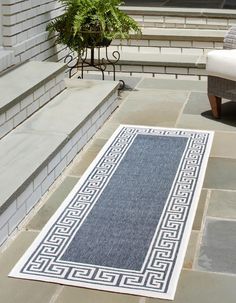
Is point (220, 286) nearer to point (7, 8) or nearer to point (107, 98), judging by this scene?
point (107, 98)

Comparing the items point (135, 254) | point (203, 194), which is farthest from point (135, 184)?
point (135, 254)

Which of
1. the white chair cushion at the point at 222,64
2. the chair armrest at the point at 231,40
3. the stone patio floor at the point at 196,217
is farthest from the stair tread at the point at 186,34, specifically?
the white chair cushion at the point at 222,64

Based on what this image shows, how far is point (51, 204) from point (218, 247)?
911 mm

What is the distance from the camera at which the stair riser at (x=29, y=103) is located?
11.6 feet

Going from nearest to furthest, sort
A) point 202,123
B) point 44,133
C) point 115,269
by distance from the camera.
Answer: point 115,269 → point 44,133 → point 202,123

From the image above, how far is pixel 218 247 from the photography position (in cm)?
264

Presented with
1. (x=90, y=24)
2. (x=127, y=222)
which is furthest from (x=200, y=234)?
(x=90, y=24)

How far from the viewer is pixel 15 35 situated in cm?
431

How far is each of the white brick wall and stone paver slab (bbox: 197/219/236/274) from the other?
7.11 ft

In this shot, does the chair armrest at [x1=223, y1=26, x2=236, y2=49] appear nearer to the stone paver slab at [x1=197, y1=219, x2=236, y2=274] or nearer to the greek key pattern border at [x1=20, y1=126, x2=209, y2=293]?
the greek key pattern border at [x1=20, y1=126, x2=209, y2=293]

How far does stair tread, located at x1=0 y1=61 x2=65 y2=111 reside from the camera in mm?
3641

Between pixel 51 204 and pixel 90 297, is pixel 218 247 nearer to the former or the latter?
pixel 90 297

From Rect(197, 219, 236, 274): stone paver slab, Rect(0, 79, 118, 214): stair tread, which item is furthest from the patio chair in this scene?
Rect(197, 219, 236, 274): stone paver slab

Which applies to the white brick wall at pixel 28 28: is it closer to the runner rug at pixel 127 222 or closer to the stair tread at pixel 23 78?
the stair tread at pixel 23 78
